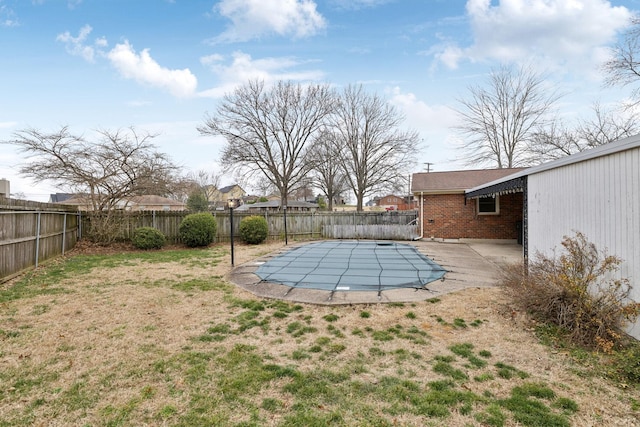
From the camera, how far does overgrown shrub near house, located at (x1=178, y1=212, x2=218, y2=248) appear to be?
1211 cm

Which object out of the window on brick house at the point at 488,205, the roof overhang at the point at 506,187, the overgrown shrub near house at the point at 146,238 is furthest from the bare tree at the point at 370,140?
the overgrown shrub near house at the point at 146,238

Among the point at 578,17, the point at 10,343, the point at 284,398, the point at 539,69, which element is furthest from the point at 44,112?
the point at 539,69

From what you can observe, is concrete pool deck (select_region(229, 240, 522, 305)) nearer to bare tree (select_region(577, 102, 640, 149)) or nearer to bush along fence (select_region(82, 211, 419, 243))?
bush along fence (select_region(82, 211, 419, 243))

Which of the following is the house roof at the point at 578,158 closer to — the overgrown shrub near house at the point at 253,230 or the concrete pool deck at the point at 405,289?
the concrete pool deck at the point at 405,289

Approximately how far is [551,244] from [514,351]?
292 centimetres

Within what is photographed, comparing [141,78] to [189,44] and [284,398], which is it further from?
[284,398]

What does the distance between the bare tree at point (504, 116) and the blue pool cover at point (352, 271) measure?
17.5 meters

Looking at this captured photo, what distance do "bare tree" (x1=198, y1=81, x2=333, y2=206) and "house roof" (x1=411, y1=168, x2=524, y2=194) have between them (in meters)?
12.3

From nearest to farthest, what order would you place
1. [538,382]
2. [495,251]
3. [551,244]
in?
[538,382] → [551,244] → [495,251]

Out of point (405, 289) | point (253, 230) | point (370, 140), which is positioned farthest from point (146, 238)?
point (370, 140)

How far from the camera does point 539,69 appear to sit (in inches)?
793

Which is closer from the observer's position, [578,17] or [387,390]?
[387,390]

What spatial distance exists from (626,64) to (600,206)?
13.6 meters

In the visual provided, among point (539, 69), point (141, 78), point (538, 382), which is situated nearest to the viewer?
point (538, 382)
